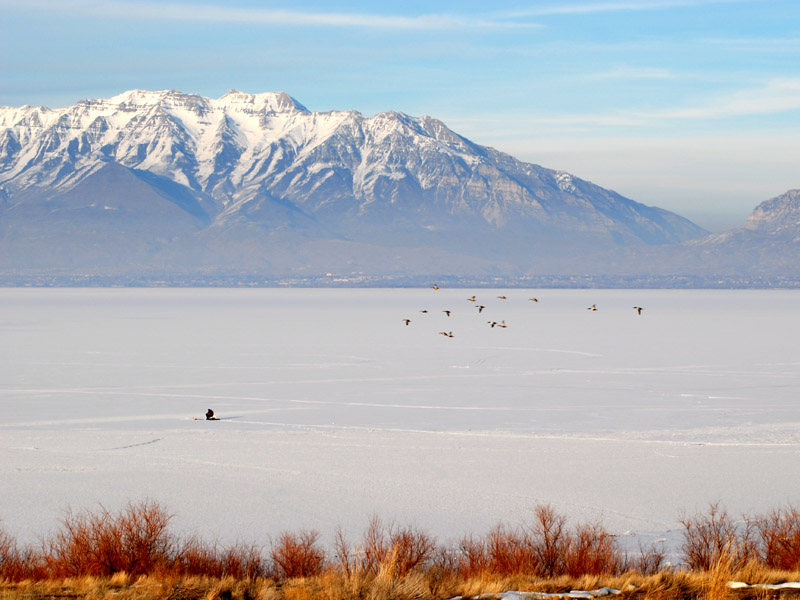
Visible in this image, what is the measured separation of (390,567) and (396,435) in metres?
17.3

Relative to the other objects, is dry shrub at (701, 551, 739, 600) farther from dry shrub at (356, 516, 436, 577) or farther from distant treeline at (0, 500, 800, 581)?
dry shrub at (356, 516, 436, 577)

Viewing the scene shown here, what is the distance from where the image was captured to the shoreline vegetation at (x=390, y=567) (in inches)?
564

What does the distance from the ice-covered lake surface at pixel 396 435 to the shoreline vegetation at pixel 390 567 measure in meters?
2.08

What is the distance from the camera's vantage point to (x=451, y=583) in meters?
15.1

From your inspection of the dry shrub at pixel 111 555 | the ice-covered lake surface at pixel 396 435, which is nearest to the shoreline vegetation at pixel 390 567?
the dry shrub at pixel 111 555

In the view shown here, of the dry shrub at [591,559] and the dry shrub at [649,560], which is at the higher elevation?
the dry shrub at [591,559]

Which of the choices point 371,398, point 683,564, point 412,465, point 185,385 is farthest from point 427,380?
point 683,564

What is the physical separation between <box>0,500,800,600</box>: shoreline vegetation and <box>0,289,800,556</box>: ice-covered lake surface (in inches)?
82.0

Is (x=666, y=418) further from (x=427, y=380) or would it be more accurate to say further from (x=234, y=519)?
(x=234, y=519)

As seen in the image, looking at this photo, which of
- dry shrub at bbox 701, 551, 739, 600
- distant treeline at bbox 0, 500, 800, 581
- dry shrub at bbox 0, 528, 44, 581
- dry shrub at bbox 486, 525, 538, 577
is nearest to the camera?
dry shrub at bbox 701, 551, 739, 600

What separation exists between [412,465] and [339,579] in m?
12.6

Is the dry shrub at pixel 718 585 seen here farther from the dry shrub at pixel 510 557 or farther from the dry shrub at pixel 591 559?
the dry shrub at pixel 510 557

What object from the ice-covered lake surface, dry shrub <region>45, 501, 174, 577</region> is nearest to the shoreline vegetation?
dry shrub <region>45, 501, 174, 577</region>

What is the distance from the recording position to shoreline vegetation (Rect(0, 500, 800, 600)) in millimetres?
14328
